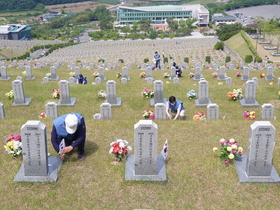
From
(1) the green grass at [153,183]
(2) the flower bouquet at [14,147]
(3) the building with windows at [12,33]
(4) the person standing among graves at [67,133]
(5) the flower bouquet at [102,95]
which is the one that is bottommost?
(3) the building with windows at [12,33]

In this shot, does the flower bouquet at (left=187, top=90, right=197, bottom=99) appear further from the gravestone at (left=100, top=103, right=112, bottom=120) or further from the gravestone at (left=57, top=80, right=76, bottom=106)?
the gravestone at (left=57, top=80, right=76, bottom=106)

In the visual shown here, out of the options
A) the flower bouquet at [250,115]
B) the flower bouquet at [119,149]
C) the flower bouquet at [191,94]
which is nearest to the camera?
the flower bouquet at [119,149]

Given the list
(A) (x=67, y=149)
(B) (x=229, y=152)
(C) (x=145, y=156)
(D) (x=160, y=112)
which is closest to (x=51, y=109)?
(D) (x=160, y=112)

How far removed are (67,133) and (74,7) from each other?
185 metres

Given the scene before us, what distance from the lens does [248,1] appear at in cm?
14312

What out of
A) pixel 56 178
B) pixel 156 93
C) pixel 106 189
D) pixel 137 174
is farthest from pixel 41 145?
pixel 156 93

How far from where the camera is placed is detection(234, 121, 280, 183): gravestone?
7.14 metres

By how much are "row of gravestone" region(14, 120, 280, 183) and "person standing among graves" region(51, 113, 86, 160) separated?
549mm

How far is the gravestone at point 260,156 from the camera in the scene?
23.4ft

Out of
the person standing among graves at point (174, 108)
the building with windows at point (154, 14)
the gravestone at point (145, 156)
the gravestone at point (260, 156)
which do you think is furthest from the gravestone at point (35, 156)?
the building with windows at point (154, 14)

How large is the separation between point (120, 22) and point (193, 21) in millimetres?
26130

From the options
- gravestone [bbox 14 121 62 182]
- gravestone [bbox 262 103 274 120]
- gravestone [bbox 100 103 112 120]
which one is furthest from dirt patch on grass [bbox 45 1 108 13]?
gravestone [bbox 14 121 62 182]

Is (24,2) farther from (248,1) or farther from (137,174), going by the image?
(137,174)

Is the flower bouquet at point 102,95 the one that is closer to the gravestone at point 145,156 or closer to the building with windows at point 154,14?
the gravestone at point 145,156
